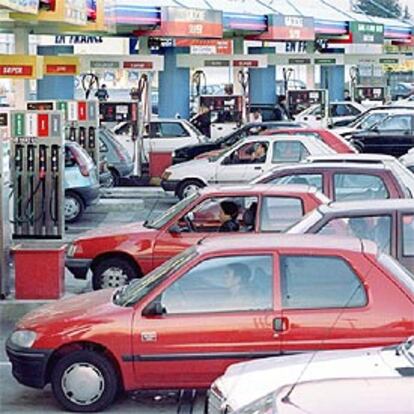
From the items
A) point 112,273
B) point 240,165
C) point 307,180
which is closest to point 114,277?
point 112,273

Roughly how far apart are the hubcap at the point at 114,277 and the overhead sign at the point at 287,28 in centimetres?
2762

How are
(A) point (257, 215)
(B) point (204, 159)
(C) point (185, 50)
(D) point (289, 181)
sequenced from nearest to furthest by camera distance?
1. (A) point (257, 215)
2. (D) point (289, 181)
3. (B) point (204, 159)
4. (C) point (185, 50)

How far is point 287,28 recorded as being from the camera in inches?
1674

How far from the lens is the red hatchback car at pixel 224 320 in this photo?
32.0 ft

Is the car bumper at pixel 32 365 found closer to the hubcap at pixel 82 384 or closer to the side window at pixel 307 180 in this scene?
the hubcap at pixel 82 384

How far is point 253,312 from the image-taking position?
9.80 meters

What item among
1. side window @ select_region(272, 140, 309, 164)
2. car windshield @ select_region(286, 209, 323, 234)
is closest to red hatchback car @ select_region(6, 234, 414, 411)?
car windshield @ select_region(286, 209, 323, 234)

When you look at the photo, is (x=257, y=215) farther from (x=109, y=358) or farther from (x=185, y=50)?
(x=185, y=50)

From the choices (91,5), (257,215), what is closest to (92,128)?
(91,5)

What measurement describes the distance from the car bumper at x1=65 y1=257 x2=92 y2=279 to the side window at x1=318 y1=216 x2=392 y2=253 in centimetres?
369

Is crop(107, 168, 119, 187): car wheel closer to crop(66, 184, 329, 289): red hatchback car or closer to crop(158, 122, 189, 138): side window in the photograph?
crop(158, 122, 189, 138): side window

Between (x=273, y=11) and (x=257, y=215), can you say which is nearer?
(x=257, y=215)

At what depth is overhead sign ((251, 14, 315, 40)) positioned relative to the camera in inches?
1646

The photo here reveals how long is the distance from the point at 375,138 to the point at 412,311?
80.8 ft
